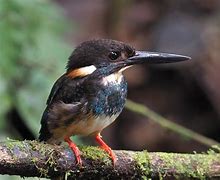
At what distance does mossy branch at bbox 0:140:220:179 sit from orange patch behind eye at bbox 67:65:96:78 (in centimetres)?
34

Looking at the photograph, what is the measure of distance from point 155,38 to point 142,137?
1120 mm

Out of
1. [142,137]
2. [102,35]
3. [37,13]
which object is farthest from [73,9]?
[37,13]

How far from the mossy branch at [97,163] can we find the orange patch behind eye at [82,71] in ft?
1.10

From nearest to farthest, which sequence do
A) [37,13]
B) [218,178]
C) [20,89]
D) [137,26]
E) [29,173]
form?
[29,173] → [218,178] → [20,89] → [37,13] → [137,26]

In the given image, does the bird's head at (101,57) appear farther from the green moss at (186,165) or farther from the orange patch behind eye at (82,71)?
the green moss at (186,165)

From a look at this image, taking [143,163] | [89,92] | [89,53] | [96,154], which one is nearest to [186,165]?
[143,163]

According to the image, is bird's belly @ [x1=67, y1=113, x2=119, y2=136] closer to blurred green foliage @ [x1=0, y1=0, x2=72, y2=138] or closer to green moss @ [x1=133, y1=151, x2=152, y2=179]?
green moss @ [x1=133, y1=151, x2=152, y2=179]

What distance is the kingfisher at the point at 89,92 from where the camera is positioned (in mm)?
3131

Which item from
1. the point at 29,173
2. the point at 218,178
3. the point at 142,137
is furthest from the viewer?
the point at 142,137

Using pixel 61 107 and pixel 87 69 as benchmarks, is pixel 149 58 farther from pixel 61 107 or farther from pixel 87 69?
pixel 61 107

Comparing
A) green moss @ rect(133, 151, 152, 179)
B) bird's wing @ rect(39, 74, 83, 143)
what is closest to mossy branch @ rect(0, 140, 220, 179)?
green moss @ rect(133, 151, 152, 179)

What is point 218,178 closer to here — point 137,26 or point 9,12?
point 9,12

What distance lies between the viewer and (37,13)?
4.48 meters

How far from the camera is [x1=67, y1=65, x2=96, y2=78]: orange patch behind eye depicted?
3141 mm
